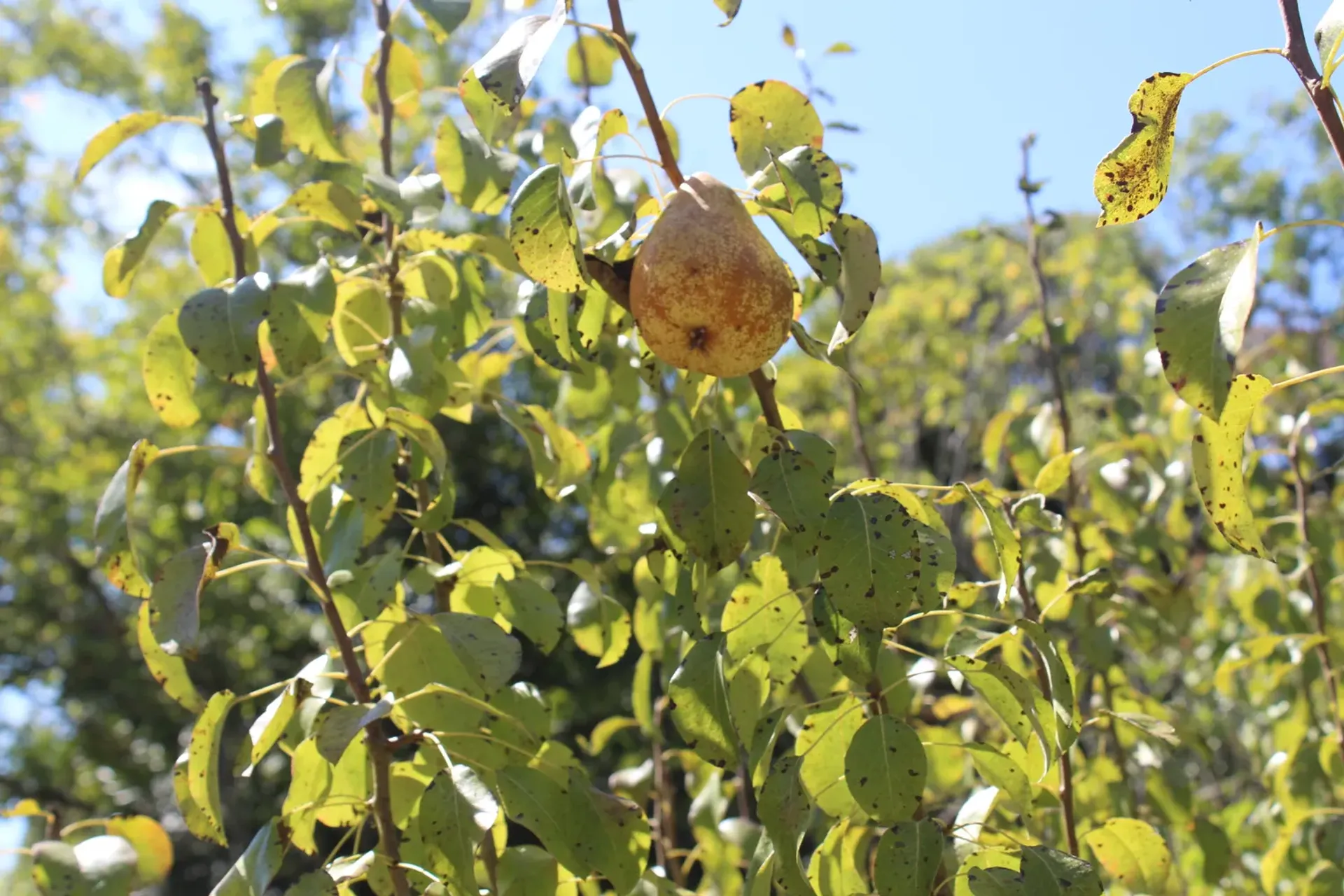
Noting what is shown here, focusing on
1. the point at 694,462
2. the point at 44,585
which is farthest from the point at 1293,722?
the point at 44,585

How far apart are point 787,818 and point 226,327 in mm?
625

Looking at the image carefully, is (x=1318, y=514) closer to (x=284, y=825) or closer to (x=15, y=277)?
(x=284, y=825)

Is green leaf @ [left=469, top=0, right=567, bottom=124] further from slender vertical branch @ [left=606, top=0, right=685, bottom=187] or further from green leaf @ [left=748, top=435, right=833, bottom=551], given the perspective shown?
green leaf @ [left=748, top=435, right=833, bottom=551]

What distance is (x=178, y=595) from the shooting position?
0.95 metres

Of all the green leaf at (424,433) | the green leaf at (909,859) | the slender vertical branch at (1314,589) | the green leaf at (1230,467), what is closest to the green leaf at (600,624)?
the green leaf at (424,433)

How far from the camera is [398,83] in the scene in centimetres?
148

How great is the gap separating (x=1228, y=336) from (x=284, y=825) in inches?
33.2

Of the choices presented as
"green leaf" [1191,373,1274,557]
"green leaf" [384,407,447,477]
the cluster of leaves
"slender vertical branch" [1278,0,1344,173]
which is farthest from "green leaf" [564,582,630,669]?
"slender vertical branch" [1278,0,1344,173]

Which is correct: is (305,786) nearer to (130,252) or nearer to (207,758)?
(207,758)

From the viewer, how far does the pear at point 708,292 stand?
84cm

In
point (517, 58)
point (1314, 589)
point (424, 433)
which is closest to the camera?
point (517, 58)

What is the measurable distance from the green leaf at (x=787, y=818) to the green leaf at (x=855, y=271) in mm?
336

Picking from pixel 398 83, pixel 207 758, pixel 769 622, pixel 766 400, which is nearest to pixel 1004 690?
pixel 769 622

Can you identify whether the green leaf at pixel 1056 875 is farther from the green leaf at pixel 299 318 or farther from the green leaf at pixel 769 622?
the green leaf at pixel 299 318
